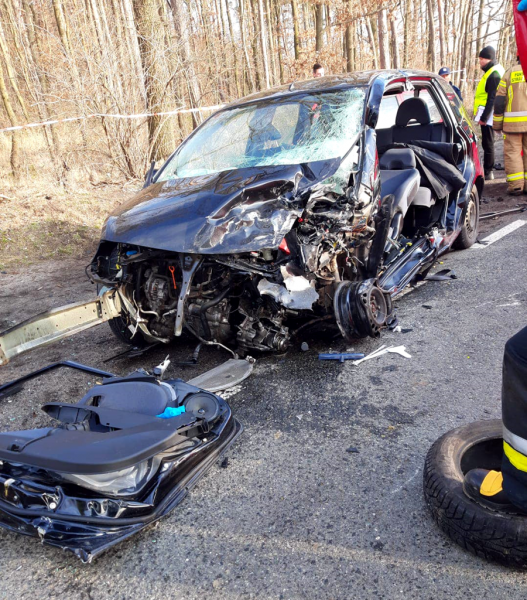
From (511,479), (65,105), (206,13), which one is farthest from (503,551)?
(206,13)

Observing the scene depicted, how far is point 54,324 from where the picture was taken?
9.42 feet

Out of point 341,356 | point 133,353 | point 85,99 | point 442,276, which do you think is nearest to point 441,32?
point 85,99

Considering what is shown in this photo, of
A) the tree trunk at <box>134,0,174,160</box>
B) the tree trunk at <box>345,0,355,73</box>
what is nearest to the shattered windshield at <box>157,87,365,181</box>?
the tree trunk at <box>134,0,174,160</box>

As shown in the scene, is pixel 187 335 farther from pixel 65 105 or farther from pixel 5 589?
pixel 65 105

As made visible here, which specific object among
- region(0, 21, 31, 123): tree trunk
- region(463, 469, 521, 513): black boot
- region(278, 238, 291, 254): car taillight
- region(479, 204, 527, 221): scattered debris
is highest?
region(0, 21, 31, 123): tree trunk

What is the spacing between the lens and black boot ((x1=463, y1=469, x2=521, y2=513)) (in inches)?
72.0

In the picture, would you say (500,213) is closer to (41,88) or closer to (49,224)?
(49,224)

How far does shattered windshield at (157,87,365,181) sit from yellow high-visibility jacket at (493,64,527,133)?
4552mm

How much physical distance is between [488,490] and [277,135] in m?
3.11

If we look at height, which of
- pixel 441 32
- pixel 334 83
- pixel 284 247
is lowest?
pixel 284 247

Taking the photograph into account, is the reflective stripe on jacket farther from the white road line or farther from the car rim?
the car rim

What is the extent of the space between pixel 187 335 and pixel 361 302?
Result: 130 centimetres

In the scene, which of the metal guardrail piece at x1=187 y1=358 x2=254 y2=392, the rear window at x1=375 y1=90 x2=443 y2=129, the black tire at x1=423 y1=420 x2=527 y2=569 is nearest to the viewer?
the black tire at x1=423 y1=420 x2=527 y2=569

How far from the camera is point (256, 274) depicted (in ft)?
10.7
